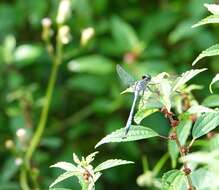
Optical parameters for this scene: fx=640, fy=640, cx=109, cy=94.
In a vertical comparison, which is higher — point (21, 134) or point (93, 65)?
point (93, 65)

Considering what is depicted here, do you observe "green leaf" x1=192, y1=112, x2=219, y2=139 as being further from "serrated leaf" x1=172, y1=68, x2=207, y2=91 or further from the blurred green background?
the blurred green background

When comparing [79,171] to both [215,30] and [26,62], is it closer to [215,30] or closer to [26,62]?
[26,62]

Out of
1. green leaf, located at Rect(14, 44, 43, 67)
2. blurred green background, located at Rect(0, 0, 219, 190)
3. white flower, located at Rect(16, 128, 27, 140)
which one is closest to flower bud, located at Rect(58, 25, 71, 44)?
white flower, located at Rect(16, 128, 27, 140)

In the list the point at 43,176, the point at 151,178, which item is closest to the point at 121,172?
the point at 43,176

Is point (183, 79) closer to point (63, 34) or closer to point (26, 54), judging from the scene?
point (63, 34)

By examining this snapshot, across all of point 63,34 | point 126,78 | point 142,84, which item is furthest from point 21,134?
point 142,84

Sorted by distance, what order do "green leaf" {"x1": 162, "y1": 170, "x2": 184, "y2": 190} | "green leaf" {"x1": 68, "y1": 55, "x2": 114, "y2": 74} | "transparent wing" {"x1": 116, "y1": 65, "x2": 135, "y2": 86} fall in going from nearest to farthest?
"green leaf" {"x1": 162, "y1": 170, "x2": 184, "y2": 190} → "transparent wing" {"x1": 116, "y1": 65, "x2": 135, "y2": 86} → "green leaf" {"x1": 68, "y1": 55, "x2": 114, "y2": 74}
